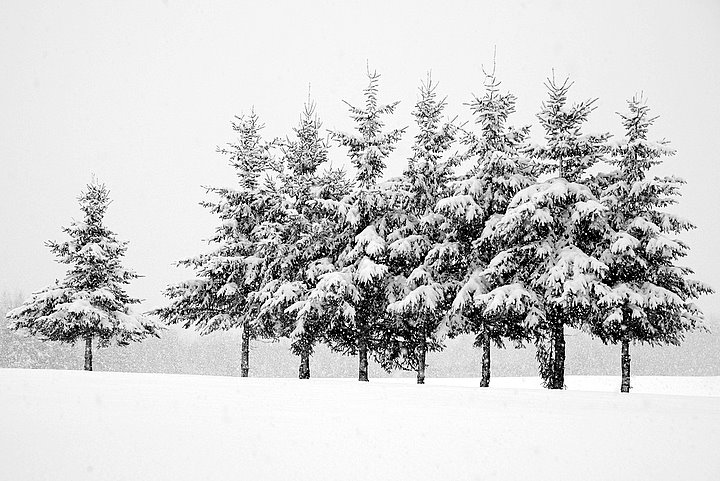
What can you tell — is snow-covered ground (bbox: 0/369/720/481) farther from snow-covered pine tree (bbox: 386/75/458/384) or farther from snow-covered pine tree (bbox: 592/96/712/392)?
snow-covered pine tree (bbox: 386/75/458/384)

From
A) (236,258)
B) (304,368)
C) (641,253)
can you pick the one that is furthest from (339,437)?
(236,258)

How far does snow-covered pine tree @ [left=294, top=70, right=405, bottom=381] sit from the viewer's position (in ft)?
71.6

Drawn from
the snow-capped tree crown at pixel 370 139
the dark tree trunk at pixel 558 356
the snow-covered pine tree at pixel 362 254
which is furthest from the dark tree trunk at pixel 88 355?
the dark tree trunk at pixel 558 356

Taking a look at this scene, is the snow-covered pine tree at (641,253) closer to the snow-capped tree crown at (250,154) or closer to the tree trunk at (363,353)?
the tree trunk at (363,353)

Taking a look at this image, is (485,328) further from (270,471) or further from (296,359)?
(296,359)

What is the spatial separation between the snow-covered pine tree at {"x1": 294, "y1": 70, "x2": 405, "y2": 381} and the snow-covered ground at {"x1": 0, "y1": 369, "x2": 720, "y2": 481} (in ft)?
25.7

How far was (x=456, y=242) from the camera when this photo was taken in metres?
22.1

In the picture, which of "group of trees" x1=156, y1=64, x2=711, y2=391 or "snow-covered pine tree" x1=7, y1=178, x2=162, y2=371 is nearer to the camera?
"group of trees" x1=156, y1=64, x2=711, y2=391

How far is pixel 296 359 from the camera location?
108m

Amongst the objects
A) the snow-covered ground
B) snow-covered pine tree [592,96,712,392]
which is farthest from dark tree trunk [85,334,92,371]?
snow-covered pine tree [592,96,712,392]

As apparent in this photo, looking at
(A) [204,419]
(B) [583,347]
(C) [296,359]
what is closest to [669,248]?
(A) [204,419]

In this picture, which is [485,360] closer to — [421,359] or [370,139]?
[421,359]

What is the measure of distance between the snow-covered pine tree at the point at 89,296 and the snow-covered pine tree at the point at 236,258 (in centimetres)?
364

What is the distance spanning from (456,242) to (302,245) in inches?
278
